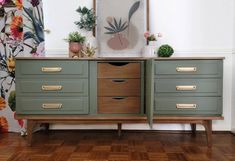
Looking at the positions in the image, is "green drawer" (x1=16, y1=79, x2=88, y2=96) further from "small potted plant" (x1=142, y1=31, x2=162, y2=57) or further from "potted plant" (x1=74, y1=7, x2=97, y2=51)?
"small potted plant" (x1=142, y1=31, x2=162, y2=57)

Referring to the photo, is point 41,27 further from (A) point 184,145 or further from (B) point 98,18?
(A) point 184,145

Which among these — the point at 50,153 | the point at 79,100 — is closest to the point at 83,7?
the point at 79,100

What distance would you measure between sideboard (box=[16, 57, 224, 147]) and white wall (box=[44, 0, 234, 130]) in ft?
1.58

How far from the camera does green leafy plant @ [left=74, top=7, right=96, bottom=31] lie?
7.20 feet

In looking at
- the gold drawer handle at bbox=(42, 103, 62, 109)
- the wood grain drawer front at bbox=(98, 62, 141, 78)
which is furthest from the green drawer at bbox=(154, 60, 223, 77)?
the gold drawer handle at bbox=(42, 103, 62, 109)

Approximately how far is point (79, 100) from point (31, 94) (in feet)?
1.18

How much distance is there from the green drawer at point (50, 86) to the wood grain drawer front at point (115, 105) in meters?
0.19

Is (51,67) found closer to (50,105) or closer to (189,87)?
(50,105)

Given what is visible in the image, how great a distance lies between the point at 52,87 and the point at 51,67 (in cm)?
15

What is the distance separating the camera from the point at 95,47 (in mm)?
2166

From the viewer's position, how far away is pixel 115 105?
191 cm

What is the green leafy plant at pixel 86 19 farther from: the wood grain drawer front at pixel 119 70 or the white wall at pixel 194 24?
the wood grain drawer front at pixel 119 70

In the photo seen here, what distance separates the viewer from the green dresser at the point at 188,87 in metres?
1.85

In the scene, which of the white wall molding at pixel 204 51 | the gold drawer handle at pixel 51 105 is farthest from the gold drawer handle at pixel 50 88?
the white wall molding at pixel 204 51
